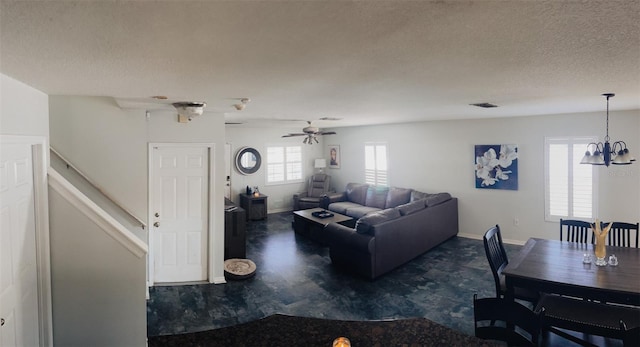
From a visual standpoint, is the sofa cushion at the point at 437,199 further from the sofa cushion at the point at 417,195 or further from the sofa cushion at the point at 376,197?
the sofa cushion at the point at 376,197

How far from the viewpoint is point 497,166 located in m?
6.53

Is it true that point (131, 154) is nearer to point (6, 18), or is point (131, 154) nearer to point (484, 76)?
point (6, 18)

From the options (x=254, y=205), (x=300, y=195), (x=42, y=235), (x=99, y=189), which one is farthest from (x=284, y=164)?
(x=42, y=235)

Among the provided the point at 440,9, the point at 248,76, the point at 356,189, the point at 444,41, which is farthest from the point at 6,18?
the point at 356,189

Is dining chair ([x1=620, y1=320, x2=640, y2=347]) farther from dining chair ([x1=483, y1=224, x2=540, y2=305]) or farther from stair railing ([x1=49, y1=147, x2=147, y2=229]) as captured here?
stair railing ([x1=49, y1=147, x2=147, y2=229])

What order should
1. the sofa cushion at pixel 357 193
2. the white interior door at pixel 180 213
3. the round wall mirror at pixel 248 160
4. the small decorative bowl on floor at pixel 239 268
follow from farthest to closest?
the round wall mirror at pixel 248 160, the sofa cushion at pixel 357 193, the small decorative bowl on floor at pixel 239 268, the white interior door at pixel 180 213

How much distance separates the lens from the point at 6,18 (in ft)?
3.86

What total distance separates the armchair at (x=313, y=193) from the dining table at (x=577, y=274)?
19.9 ft

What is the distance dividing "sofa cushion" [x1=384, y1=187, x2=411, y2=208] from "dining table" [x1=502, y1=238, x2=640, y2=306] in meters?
3.90

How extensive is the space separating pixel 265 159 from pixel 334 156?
79.6 inches

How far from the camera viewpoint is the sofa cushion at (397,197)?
300 inches

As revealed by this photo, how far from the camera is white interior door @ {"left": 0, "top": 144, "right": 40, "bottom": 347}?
212 centimetres

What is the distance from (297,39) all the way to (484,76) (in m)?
1.50

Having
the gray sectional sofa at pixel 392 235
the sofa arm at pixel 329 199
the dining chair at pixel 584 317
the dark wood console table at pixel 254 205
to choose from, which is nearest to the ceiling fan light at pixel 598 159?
the dining chair at pixel 584 317
